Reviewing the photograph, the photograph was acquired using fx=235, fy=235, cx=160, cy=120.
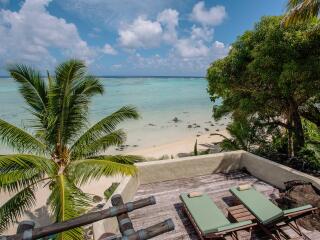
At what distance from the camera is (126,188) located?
226 inches

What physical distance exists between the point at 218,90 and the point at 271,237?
19.3 ft

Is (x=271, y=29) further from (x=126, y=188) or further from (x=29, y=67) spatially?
(x=29, y=67)

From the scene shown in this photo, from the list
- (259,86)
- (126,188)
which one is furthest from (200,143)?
(126,188)

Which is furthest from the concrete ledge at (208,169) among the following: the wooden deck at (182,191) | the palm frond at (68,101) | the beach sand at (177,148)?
Answer: the beach sand at (177,148)

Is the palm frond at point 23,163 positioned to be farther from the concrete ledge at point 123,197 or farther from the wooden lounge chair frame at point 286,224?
the wooden lounge chair frame at point 286,224

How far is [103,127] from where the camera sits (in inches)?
260

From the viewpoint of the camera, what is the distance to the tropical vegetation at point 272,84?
638 centimetres

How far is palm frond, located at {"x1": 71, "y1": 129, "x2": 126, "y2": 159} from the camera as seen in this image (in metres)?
6.45

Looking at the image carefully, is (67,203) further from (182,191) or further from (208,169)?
(208,169)

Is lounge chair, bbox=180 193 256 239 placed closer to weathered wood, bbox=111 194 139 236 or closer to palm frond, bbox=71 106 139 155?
weathered wood, bbox=111 194 139 236

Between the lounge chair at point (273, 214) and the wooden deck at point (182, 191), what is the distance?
281 mm

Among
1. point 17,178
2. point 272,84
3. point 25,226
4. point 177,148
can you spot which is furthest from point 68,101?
point 177,148

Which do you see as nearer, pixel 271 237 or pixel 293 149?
pixel 271 237

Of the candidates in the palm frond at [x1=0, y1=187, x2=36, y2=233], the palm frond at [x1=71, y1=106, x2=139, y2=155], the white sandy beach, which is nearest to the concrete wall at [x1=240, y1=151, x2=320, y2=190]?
the palm frond at [x1=71, y1=106, x2=139, y2=155]
